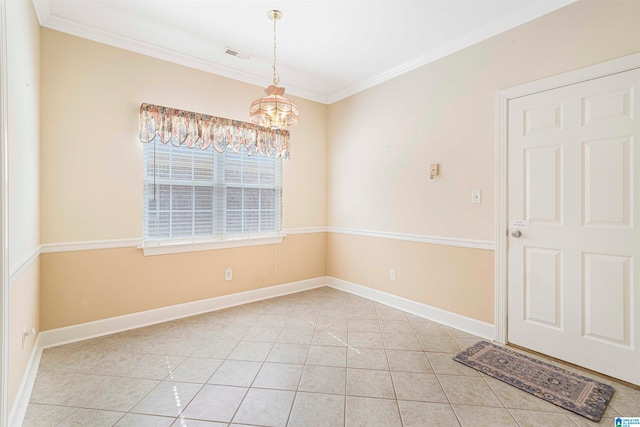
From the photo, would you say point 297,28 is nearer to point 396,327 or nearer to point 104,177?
point 104,177

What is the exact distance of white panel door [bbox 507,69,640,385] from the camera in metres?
2.08

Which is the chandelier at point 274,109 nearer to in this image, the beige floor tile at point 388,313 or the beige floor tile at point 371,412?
the beige floor tile at point 371,412

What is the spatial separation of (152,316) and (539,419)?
3.29 m

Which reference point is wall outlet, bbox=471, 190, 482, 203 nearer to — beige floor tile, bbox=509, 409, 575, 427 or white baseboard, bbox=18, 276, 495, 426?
white baseboard, bbox=18, 276, 495, 426

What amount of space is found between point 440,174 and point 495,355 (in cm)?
173

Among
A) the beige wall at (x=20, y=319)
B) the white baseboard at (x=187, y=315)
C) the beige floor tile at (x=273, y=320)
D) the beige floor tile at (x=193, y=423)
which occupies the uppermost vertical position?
the beige wall at (x=20, y=319)

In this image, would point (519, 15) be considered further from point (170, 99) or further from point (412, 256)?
point (170, 99)

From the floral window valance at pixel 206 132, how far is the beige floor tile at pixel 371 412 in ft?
9.37

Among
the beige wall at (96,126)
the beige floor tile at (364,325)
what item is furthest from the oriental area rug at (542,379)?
the beige wall at (96,126)

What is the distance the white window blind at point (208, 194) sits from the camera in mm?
3160

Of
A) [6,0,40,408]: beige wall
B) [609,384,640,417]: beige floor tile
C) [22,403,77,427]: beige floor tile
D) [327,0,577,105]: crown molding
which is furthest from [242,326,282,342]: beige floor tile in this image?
[327,0,577,105]: crown molding

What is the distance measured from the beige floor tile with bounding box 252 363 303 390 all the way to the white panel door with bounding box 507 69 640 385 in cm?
192

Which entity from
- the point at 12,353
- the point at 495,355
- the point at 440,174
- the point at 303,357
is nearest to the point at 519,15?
the point at 440,174

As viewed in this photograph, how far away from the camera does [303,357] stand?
8.05ft
